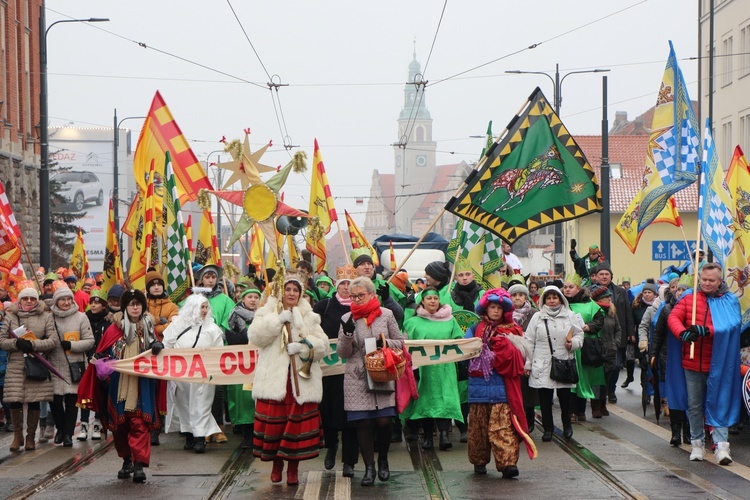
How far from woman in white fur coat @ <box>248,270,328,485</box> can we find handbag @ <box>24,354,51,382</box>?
3.17 meters

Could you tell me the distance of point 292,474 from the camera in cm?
999

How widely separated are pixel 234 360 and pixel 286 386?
1.69m

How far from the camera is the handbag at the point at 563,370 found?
12430 millimetres

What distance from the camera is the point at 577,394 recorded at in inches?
550

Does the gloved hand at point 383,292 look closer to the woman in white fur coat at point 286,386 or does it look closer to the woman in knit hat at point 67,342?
the woman in white fur coat at point 286,386

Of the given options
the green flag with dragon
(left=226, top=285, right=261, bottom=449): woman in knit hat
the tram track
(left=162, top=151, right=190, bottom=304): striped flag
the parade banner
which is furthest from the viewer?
(left=162, top=151, right=190, bottom=304): striped flag

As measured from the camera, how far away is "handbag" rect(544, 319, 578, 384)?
12.4m

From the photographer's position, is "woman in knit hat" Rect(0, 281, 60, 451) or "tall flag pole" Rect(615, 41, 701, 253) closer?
"woman in knit hat" Rect(0, 281, 60, 451)

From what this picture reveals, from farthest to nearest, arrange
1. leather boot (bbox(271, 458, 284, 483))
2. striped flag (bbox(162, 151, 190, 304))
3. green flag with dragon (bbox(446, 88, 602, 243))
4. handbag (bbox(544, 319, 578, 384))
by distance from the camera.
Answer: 1. striped flag (bbox(162, 151, 190, 304))
2. handbag (bbox(544, 319, 578, 384))
3. green flag with dragon (bbox(446, 88, 602, 243))
4. leather boot (bbox(271, 458, 284, 483))

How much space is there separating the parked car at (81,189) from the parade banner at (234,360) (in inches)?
2452

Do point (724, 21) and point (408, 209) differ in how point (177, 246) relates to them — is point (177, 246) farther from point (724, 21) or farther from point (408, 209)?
point (408, 209)

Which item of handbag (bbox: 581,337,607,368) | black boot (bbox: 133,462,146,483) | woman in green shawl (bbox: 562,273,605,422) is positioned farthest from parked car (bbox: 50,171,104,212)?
black boot (bbox: 133,462,146,483)

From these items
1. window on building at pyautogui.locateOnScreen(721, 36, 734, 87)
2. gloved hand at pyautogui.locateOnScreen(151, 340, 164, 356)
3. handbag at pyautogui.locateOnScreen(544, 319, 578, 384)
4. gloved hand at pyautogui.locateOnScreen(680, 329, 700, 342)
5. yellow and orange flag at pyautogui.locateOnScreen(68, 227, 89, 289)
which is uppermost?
window on building at pyautogui.locateOnScreen(721, 36, 734, 87)

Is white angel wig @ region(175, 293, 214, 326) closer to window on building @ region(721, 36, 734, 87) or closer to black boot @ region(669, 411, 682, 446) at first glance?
black boot @ region(669, 411, 682, 446)
